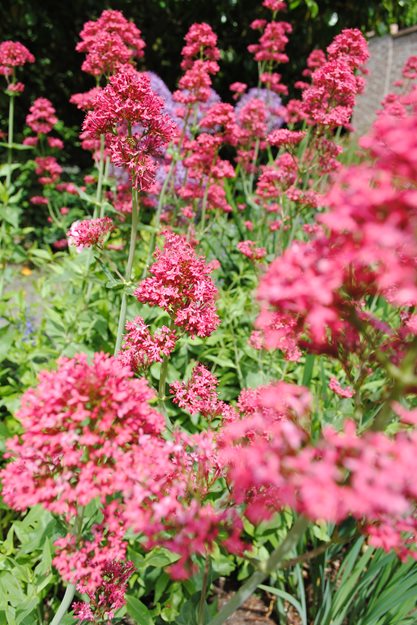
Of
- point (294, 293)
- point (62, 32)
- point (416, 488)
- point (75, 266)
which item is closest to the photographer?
point (416, 488)

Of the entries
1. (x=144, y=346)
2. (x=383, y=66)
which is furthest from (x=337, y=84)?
(x=383, y=66)

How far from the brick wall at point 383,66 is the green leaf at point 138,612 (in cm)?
1026

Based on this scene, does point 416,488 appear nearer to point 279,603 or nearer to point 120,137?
point 120,137

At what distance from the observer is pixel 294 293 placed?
806 mm

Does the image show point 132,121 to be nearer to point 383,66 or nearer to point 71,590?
point 71,590

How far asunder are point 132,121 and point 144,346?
2.75ft

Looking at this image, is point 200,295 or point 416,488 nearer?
point 416,488

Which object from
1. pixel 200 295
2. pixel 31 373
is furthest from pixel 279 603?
pixel 31 373

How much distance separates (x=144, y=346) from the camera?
1.66 m

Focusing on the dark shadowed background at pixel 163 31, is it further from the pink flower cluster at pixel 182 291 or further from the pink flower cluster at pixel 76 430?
the pink flower cluster at pixel 76 430

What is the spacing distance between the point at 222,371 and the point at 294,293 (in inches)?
87.6

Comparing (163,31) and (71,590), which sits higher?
(163,31)

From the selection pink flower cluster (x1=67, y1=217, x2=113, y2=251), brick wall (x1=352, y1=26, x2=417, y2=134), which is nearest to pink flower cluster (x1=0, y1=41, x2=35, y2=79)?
pink flower cluster (x1=67, y1=217, x2=113, y2=251)

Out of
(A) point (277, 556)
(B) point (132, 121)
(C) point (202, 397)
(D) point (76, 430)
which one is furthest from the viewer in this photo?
(B) point (132, 121)
